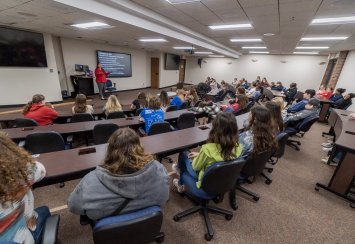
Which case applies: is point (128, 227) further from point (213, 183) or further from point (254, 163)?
point (254, 163)

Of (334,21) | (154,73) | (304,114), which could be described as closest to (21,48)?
(154,73)

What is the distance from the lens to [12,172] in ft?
2.92

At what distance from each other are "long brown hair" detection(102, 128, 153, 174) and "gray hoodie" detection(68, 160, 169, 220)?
0.07 m

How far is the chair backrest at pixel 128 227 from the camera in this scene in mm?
876

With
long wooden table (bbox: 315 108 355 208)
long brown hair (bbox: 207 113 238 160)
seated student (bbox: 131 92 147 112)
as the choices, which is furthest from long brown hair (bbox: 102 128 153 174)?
seated student (bbox: 131 92 147 112)

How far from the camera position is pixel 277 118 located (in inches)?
99.9

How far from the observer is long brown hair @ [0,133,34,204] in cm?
85

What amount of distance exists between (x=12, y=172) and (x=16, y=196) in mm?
122

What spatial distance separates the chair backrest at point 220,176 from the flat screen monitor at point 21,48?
7232mm

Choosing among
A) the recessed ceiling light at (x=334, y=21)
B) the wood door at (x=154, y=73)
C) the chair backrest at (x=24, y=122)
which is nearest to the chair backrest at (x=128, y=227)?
the chair backrest at (x=24, y=122)

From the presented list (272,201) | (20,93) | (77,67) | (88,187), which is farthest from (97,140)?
(77,67)

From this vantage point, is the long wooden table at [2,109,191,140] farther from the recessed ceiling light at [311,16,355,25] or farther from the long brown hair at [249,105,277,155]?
the recessed ceiling light at [311,16,355,25]

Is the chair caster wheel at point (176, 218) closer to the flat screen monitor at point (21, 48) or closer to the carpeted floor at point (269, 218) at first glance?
the carpeted floor at point (269, 218)

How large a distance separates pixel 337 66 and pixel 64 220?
1181 centimetres
